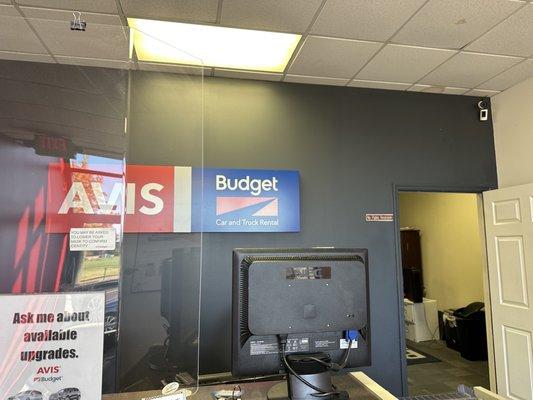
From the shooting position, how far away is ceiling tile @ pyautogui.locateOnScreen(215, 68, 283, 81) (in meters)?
3.13

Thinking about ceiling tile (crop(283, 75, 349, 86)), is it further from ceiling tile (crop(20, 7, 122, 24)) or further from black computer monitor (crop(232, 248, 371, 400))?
black computer monitor (crop(232, 248, 371, 400))

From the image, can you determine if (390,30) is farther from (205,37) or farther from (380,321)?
(380,321)

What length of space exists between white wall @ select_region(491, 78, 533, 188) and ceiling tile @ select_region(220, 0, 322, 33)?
2.28 meters

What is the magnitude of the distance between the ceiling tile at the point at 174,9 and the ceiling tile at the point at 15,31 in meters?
0.63

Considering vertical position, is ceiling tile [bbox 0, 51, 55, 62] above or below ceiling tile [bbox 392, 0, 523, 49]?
below

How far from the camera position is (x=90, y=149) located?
60.4 inches

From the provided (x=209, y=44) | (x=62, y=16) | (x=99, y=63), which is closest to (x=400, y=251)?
(x=209, y=44)

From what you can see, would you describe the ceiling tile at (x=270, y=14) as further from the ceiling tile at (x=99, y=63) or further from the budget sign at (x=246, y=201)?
the budget sign at (x=246, y=201)

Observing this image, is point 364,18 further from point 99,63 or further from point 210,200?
point 210,200

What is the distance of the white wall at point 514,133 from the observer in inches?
128

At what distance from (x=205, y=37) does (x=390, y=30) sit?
4.30 ft

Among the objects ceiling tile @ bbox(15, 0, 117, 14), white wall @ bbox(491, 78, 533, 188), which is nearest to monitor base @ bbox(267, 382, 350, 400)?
ceiling tile @ bbox(15, 0, 117, 14)

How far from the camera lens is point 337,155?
335 centimetres

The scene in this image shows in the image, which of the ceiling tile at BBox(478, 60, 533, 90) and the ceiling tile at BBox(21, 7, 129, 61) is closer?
the ceiling tile at BBox(21, 7, 129, 61)
